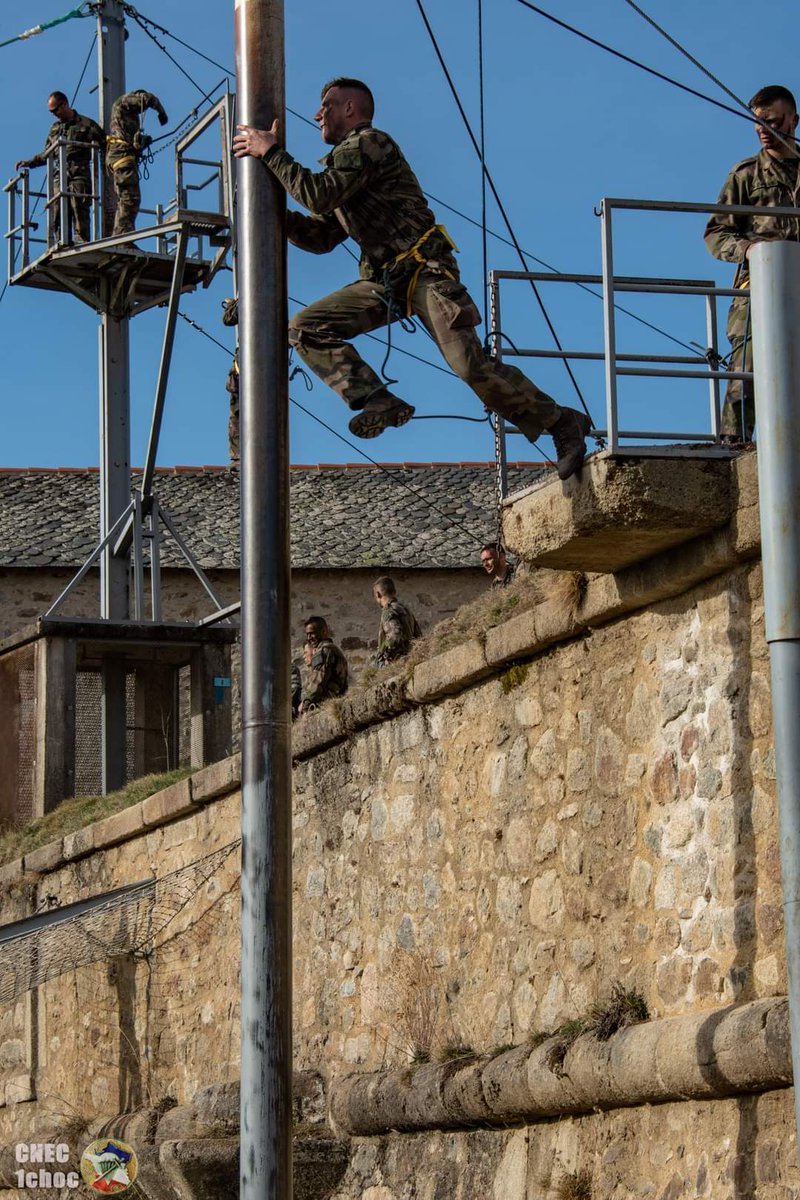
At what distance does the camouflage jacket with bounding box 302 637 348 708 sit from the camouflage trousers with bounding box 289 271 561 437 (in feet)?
20.3

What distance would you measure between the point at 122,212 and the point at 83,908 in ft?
27.0

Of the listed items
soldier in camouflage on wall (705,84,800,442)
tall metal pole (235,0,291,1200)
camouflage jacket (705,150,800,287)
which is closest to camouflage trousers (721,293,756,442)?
soldier in camouflage on wall (705,84,800,442)

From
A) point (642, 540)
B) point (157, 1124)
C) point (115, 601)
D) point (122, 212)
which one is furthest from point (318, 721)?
point (122, 212)

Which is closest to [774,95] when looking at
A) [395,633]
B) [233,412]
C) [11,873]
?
[395,633]

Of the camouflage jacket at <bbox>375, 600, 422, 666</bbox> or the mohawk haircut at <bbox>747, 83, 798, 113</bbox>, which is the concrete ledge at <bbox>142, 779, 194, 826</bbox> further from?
the mohawk haircut at <bbox>747, 83, 798, 113</bbox>

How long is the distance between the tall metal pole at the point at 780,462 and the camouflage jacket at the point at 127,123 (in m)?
13.9

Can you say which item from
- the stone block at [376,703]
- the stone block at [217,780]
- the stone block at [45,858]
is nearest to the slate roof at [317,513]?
the stone block at [45,858]

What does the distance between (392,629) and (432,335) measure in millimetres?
6255

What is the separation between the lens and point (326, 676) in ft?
44.7

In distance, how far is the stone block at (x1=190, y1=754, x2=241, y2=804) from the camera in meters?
11.3

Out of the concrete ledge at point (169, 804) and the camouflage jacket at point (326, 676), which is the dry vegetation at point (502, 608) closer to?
the concrete ledge at point (169, 804)

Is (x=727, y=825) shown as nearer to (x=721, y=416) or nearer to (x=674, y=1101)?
(x=674, y=1101)

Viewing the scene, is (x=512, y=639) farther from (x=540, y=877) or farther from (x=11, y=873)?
(x=11, y=873)

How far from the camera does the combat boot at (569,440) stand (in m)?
7.04
